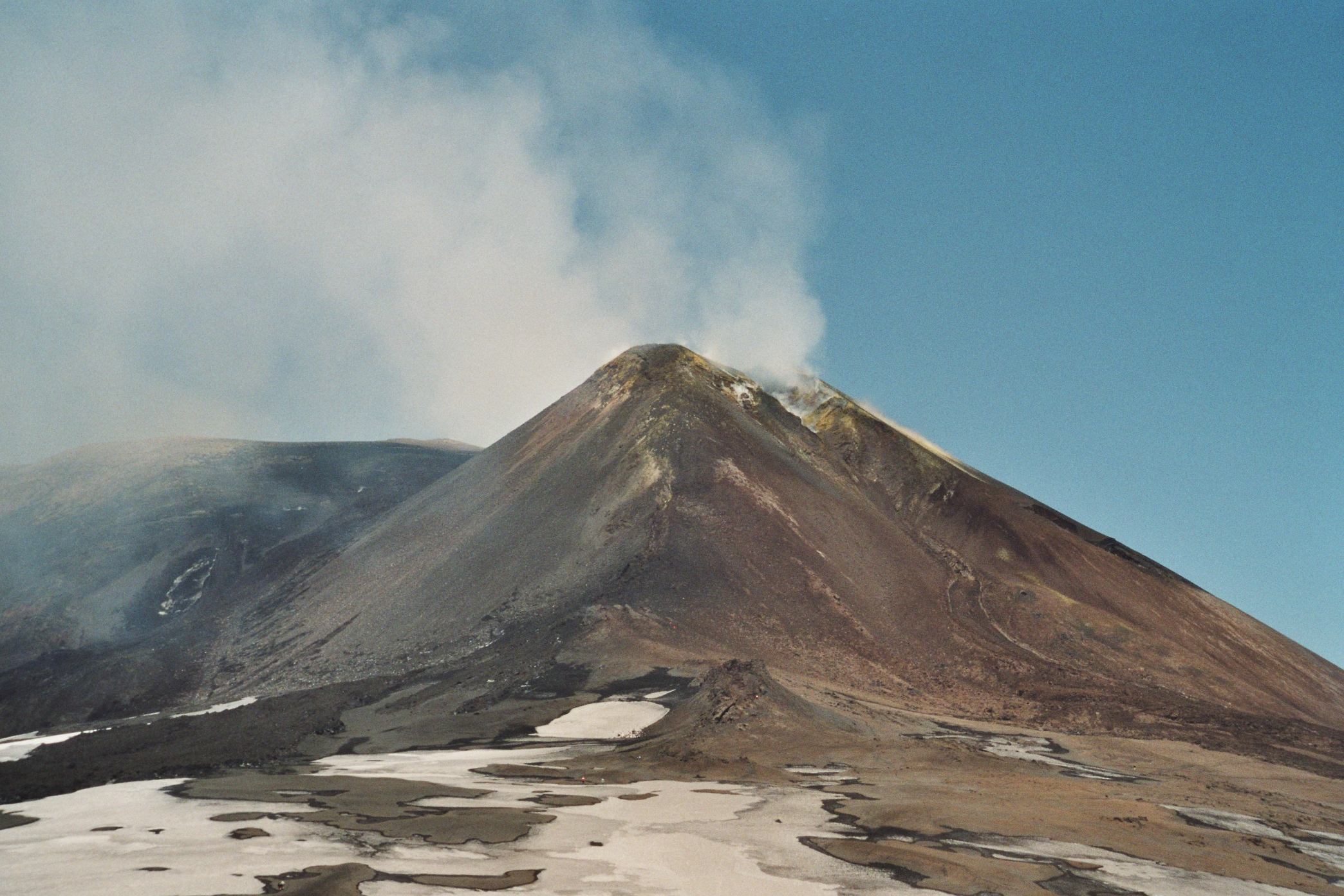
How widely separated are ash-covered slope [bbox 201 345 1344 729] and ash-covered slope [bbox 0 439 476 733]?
5.97 meters

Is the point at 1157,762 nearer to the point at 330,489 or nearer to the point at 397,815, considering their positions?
the point at 397,815

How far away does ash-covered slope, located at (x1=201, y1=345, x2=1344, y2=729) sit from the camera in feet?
142

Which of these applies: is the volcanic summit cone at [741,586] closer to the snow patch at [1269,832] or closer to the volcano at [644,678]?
the volcano at [644,678]

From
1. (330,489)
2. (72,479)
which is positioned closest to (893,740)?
(330,489)

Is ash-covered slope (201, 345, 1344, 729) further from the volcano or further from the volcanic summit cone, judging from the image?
the volcano

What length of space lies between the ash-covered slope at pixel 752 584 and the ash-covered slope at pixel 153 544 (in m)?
5.97

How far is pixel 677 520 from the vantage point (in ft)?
170

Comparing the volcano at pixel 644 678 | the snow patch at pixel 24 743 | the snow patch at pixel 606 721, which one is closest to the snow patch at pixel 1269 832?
the volcano at pixel 644 678

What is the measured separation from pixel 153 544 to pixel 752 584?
2217 inches

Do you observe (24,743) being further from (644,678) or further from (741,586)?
(741,586)

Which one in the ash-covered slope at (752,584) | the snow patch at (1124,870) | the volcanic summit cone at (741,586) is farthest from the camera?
the ash-covered slope at (752,584)

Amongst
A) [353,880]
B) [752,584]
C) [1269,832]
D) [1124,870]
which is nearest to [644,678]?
[752,584]

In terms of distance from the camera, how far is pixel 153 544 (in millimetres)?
78812

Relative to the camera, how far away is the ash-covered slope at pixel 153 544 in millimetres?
52375
